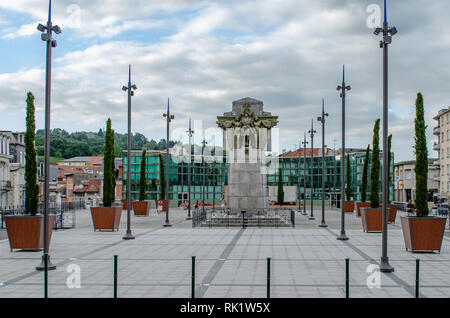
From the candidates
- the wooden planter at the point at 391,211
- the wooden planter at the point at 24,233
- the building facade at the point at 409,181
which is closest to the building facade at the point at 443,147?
the building facade at the point at 409,181

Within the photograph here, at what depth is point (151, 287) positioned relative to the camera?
41.0ft

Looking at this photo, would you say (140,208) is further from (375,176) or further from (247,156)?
(375,176)

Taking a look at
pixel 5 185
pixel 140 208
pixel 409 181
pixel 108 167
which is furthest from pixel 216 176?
pixel 108 167

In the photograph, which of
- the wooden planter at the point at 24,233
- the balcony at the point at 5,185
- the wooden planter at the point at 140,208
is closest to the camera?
the wooden planter at the point at 24,233

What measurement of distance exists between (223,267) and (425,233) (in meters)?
8.47

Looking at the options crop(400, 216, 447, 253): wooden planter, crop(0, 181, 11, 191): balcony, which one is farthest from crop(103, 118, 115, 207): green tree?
crop(0, 181, 11, 191): balcony

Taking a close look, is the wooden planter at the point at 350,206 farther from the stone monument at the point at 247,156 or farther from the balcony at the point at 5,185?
the balcony at the point at 5,185

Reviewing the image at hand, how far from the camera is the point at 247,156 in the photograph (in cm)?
3697

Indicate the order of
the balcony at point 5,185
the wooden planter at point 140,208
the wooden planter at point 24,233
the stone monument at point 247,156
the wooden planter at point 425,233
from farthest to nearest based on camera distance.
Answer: the balcony at point 5,185, the wooden planter at point 140,208, the stone monument at point 247,156, the wooden planter at point 425,233, the wooden planter at point 24,233

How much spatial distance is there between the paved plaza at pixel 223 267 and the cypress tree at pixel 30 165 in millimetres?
1870

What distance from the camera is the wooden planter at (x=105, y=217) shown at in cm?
2861

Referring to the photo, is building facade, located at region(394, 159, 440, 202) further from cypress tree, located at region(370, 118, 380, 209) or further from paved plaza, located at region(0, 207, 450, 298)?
paved plaza, located at region(0, 207, 450, 298)
